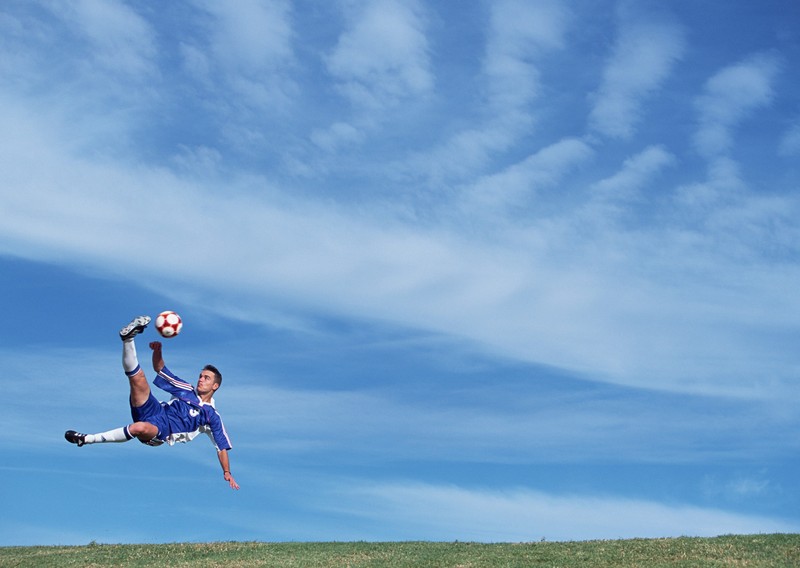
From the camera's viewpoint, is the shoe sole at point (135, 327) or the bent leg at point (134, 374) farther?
the bent leg at point (134, 374)

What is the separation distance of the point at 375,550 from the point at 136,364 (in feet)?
30.5

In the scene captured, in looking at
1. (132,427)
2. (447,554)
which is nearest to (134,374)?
(132,427)

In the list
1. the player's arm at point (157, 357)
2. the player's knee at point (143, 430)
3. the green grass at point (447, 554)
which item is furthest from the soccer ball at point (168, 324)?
the green grass at point (447, 554)

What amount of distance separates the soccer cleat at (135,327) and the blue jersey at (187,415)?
2.20 meters

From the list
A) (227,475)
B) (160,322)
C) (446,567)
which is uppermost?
(160,322)

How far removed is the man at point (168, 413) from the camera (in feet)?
59.9

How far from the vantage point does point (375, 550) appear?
23.8m

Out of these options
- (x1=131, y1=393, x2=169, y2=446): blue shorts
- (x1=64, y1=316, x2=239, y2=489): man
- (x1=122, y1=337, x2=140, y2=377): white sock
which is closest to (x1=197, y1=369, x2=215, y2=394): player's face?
(x1=64, y1=316, x2=239, y2=489): man

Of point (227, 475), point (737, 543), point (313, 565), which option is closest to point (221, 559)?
point (313, 565)

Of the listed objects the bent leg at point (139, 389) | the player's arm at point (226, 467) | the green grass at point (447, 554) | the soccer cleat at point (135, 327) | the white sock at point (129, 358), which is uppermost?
the soccer cleat at point (135, 327)

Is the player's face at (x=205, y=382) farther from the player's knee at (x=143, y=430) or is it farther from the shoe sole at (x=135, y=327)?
the shoe sole at (x=135, y=327)

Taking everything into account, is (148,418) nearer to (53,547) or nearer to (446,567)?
(446,567)

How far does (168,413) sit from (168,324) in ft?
7.30

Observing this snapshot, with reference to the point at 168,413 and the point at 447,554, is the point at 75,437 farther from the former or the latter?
the point at 447,554
